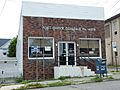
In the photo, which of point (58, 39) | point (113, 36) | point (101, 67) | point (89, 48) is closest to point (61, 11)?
point (58, 39)

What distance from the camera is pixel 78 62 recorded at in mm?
20938

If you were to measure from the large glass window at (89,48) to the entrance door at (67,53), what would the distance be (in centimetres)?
75

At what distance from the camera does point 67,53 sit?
68.6 ft

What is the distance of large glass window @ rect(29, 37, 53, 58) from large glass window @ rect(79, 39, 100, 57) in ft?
8.76

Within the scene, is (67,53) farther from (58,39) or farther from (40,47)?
(40,47)

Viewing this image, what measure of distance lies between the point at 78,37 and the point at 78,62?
6.86ft

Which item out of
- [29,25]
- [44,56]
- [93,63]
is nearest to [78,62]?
[93,63]

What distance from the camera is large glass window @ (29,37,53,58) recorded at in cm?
2012

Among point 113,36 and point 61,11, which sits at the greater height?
point 61,11

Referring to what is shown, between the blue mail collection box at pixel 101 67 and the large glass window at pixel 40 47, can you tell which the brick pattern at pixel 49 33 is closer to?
the large glass window at pixel 40 47

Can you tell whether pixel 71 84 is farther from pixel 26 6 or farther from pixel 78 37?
pixel 26 6

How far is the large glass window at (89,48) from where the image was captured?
69.9 ft

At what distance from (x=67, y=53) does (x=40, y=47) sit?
233 cm

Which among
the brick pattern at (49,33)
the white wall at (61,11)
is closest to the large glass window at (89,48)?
the brick pattern at (49,33)
